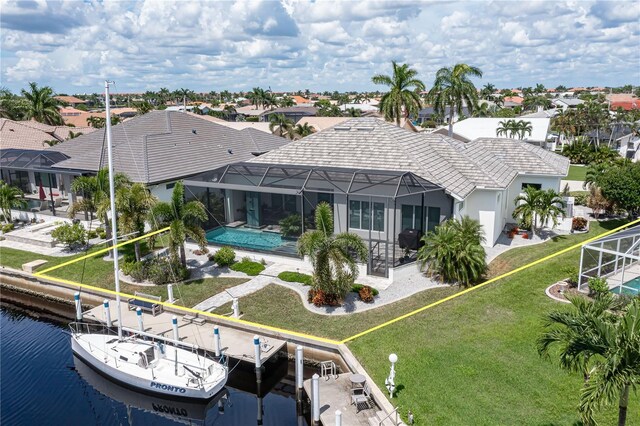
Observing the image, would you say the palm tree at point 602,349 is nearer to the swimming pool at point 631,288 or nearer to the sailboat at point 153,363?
the swimming pool at point 631,288

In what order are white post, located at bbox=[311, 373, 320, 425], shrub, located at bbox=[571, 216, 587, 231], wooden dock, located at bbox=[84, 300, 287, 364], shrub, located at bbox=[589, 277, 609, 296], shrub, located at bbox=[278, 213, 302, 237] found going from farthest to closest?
1. shrub, located at bbox=[571, 216, 587, 231]
2. shrub, located at bbox=[278, 213, 302, 237]
3. shrub, located at bbox=[589, 277, 609, 296]
4. wooden dock, located at bbox=[84, 300, 287, 364]
5. white post, located at bbox=[311, 373, 320, 425]

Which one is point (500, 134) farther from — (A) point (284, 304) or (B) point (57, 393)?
(B) point (57, 393)

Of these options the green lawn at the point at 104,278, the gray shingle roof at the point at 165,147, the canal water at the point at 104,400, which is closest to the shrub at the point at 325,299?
the canal water at the point at 104,400

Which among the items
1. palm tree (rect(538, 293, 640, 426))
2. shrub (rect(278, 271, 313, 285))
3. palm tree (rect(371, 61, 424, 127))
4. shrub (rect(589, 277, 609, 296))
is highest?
palm tree (rect(371, 61, 424, 127))

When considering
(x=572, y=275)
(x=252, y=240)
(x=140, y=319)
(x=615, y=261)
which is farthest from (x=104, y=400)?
(x=615, y=261)

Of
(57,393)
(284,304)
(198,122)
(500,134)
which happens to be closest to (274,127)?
(198,122)

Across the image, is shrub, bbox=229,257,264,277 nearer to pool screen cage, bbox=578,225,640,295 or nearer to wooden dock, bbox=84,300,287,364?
wooden dock, bbox=84,300,287,364

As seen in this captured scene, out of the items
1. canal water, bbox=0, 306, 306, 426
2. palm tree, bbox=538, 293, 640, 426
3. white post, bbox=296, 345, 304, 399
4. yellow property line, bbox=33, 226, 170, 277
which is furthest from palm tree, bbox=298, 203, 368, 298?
palm tree, bbox=538, 293, 640, 426

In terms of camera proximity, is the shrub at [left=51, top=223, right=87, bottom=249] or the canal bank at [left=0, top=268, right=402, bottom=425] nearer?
the canal bank at [left=0, top=268, right=402, bottom=425]

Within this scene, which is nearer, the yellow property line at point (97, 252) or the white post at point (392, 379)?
the white post at point (392, 379)
